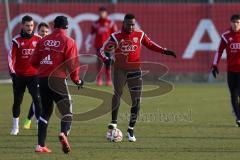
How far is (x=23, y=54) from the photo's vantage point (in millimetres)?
16234

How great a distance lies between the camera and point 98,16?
3005cm

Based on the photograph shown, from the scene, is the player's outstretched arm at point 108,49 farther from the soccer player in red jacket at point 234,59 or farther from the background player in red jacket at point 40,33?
the soccer player in red jacket at point 234,59

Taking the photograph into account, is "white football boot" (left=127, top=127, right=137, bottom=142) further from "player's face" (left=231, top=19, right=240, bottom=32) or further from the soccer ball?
"player's face" (left=231, top=19, right=240, bottom=32)

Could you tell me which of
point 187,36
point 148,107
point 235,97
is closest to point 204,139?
point 235,97

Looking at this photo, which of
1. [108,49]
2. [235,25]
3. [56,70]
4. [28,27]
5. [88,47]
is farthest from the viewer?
[88,47]

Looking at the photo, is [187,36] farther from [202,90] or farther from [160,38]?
[202,90]

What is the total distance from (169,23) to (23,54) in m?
14.8

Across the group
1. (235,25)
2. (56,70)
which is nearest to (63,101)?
(56,70)

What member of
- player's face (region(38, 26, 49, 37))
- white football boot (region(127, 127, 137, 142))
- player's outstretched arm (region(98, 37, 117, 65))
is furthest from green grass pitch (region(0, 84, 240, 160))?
player's face (region(38, 26, 49, 37))

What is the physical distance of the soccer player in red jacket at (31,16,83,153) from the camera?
13422mm

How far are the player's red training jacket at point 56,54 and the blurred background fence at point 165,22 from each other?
16.1 meters

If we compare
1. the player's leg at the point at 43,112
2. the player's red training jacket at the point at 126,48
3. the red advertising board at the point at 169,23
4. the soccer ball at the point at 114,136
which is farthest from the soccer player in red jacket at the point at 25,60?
the red advertising board at the point at 169,23

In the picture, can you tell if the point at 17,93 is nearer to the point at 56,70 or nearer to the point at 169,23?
the point at 56,70

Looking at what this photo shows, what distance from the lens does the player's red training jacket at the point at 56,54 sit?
13422 mm
